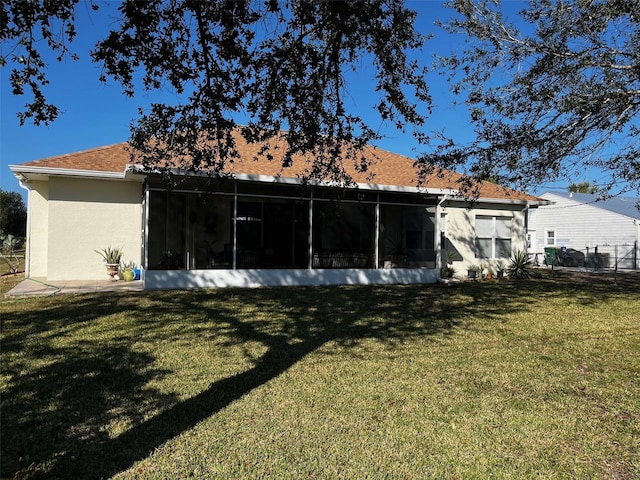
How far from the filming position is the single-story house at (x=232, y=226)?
1303cm

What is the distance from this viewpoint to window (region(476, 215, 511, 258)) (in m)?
18.2

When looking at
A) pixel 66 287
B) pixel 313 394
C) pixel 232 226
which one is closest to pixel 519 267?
pixel 232 226

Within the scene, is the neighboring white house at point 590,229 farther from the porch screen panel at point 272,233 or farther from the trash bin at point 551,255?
the porch screen panel at point 272,233

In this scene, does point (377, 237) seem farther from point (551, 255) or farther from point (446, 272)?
point (551, 255)

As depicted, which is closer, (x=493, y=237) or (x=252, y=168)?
(x=252, y=168)

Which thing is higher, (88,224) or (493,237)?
(88,224)

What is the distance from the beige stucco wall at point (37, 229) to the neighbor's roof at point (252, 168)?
5.06 feet

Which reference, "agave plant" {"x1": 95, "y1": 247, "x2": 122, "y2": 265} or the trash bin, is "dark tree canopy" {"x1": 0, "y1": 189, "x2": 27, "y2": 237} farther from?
the trash bin

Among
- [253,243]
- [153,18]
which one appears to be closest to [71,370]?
[153,18]

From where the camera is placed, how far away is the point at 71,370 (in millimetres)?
5273

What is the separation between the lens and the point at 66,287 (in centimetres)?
1173

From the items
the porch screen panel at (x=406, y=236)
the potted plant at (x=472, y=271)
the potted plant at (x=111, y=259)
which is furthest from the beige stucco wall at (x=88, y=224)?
the potted plant at (x=472, y=271)

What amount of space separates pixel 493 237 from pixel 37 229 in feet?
53.2

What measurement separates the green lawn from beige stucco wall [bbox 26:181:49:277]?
233 inches
